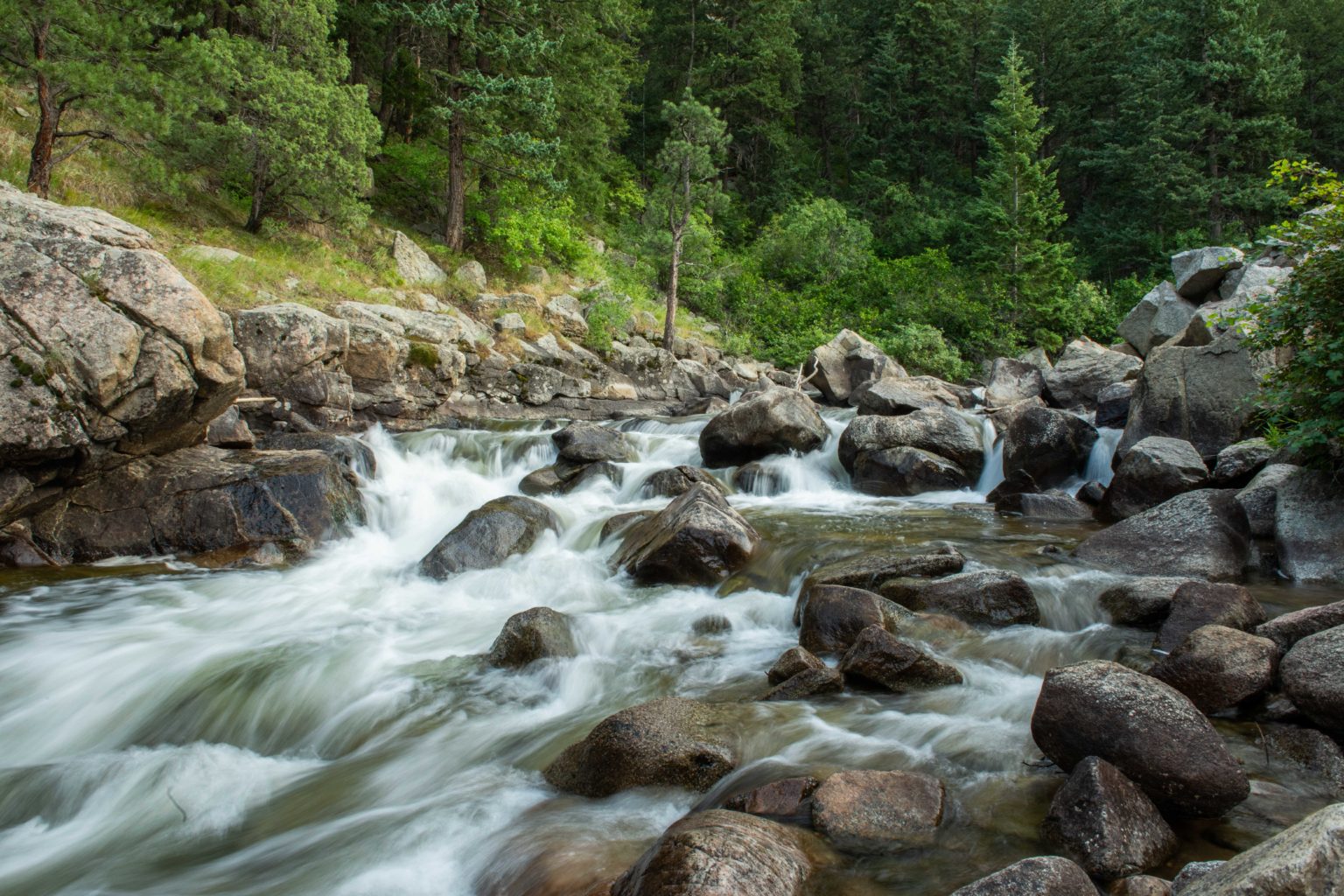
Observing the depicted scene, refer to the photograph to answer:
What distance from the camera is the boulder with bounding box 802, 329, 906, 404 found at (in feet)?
71.8

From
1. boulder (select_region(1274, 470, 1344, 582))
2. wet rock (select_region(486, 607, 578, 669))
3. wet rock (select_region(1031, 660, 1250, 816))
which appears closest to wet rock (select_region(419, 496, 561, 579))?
wet rock (select_region(486, 607, 578, 669))

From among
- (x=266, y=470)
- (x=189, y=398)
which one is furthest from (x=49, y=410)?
(x=266, y=470)

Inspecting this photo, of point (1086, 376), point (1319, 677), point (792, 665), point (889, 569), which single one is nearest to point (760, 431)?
point (889, 569)

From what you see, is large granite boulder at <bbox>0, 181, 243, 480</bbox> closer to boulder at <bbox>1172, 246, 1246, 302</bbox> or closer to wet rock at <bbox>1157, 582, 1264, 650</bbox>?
wet rock at <bbox>1157, 582, 1264, 650</bbox>

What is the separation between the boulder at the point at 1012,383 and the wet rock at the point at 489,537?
1367cm

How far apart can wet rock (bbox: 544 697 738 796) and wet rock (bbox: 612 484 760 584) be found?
3458mm

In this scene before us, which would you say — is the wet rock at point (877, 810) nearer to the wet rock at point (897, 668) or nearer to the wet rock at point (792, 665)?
the wet rock at point (897, 668)

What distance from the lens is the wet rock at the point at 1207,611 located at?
535 cm

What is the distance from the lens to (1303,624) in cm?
473

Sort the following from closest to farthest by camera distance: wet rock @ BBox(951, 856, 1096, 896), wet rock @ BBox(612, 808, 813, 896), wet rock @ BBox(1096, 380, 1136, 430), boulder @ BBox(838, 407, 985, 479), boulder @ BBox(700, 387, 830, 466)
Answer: wet rock @ BBox(951, 856, 1096, 896)
wet rock @ BBox(612, 808, 813, 896)
boulder @ BBox(838, 407, 985, 479)
wet rock @ BBox(1096, 380, 1136, 430)
boulder @ BBox(700, 387, 830, 466)

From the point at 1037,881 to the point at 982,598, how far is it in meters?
3.93

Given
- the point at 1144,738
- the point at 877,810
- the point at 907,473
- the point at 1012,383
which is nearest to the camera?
the point at 1144,738

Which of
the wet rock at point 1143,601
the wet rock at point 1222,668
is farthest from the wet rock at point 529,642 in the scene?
the wet rock at point 1143,601

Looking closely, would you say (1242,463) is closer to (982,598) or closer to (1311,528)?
(1311,528)
